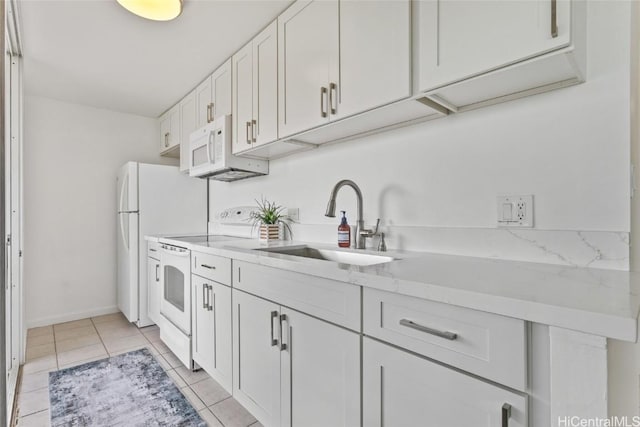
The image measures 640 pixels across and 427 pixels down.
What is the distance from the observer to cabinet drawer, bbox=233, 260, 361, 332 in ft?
3.52

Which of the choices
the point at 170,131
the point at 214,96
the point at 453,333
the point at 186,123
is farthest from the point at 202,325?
the point at 170,131

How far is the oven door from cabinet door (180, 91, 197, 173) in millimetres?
897

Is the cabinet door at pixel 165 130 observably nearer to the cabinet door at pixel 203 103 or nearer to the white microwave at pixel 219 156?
the cabinet door at pixel 203 103

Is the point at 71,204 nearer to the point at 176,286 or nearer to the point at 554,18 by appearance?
the point at 176,286

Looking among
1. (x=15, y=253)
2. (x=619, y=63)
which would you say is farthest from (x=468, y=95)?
(x=15, y=253)

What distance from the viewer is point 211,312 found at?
6.22ft

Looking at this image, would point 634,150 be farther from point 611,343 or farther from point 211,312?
point 211,312

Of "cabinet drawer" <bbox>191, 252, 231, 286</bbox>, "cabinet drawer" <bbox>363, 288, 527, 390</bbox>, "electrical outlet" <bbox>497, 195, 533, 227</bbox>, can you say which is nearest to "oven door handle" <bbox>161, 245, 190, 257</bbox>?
"cabinet drawer" <bbox>191, 252, 231, 286</bbox>

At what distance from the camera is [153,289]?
2.85 metres

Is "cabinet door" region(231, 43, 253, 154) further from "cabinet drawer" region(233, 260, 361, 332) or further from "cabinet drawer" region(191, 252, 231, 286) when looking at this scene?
"cabinet drawer" region(233, 260, 361, 332)

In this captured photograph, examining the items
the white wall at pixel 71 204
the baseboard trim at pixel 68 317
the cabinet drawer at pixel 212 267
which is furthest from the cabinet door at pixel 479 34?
the baseboard trim at pixel 68 317

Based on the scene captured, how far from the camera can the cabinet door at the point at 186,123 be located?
295 centimetres

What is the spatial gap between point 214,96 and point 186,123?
641mm

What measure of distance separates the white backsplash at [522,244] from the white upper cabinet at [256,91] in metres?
0.97
